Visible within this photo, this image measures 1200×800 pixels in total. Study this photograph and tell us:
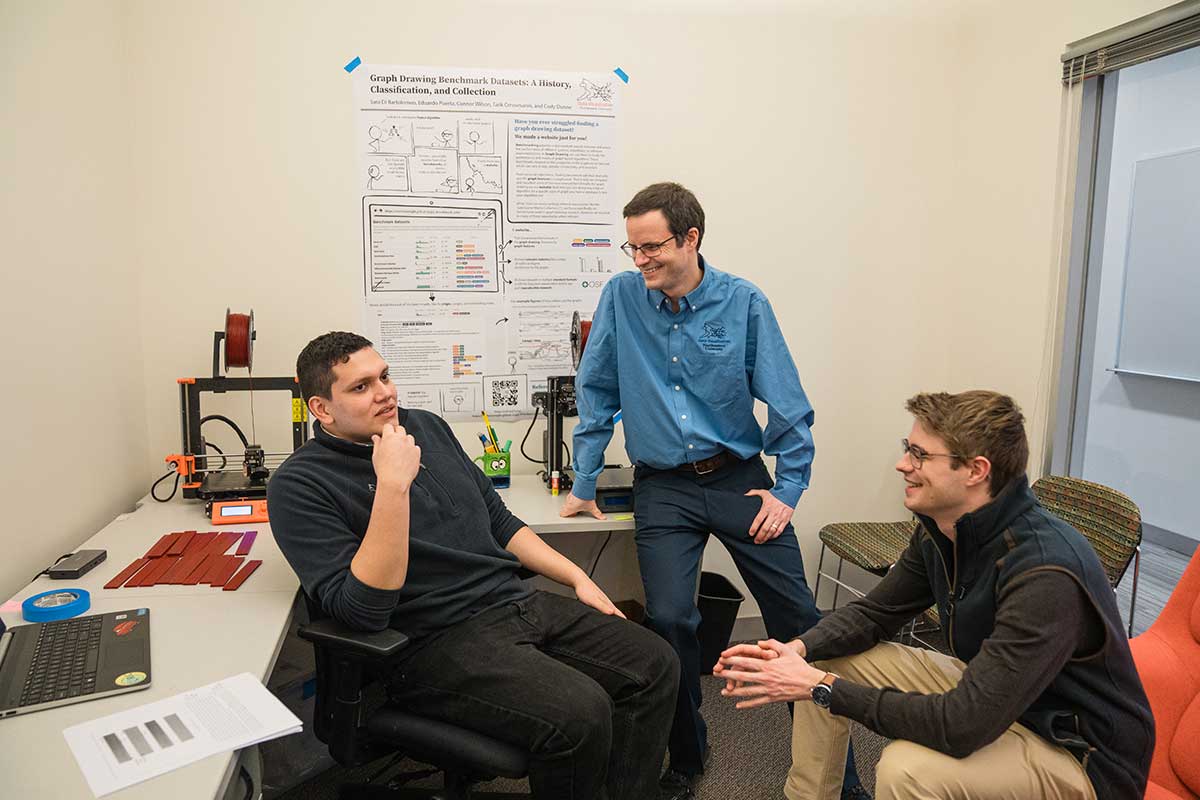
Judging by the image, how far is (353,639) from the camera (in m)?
1.64

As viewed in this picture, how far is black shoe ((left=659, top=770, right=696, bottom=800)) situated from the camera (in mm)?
2311

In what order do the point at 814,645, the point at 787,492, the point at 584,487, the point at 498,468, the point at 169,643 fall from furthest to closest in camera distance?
the point at 498,468 < the point at 584,487 < the point at 787,492 < the point at 814,645 < the point at 169,643

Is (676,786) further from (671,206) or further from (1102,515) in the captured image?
(671,206)

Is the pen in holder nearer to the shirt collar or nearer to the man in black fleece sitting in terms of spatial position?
the man in black fleece sitting

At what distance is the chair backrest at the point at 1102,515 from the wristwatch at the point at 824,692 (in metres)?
0.97

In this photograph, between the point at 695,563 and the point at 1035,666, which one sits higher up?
the point at 1035,666

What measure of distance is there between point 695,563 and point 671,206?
1.08 m

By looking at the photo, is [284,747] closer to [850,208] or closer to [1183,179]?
[850,208]

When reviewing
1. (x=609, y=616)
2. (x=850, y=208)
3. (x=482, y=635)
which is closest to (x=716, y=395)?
(x=609, y=616)

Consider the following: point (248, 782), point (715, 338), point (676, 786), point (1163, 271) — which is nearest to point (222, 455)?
point (248, 782)

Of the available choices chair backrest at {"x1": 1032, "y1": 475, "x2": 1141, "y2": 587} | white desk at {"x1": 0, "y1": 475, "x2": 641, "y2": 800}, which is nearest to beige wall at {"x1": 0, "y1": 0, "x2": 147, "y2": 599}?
white desk at {"x1": 0, "y1": 475, "x2": 641, "y2": 800}

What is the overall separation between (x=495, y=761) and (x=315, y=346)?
41.5 inches

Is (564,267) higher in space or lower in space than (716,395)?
higher

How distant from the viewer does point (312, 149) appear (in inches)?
114
